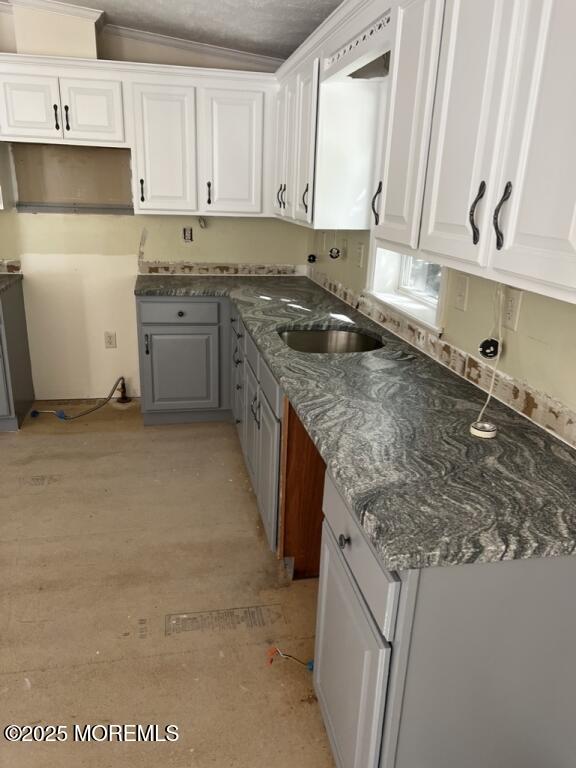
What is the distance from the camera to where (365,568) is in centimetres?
115

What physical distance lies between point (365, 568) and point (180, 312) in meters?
2.53

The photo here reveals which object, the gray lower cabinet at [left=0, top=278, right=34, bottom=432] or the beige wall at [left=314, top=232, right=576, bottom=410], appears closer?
the beige wall at [left=314, top=232, right=576, bottom=410]

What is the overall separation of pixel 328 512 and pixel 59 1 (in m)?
3.17

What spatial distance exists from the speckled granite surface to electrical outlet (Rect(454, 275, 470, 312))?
8.48 feet

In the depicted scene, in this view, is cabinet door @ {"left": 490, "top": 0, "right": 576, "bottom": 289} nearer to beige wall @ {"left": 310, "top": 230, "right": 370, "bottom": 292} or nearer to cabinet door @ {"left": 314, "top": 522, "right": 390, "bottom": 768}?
cabinet door @ {"left": 314, "top": 522, "right": 390, "bottom": 768}

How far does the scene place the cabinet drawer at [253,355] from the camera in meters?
2.47

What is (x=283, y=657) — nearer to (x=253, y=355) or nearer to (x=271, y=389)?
(x=271, y=389)

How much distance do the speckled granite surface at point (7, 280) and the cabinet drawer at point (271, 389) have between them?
6.01ft

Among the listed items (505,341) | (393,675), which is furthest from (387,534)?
(505,341)

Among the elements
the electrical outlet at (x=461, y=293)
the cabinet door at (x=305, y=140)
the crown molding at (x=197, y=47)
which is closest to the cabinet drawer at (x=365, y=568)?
the electrical outlet at (x=461, y=293)

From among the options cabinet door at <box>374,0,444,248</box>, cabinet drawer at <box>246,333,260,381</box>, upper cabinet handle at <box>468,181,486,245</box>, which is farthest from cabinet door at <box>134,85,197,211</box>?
upper cabinet handle at <box>468,181,486,245</box>

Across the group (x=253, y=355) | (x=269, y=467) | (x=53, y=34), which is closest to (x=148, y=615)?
(x=269, y=467)

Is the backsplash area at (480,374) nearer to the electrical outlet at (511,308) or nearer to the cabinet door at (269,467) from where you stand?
the electrical outlet at (511,308)

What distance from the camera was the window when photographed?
93.0 inches
